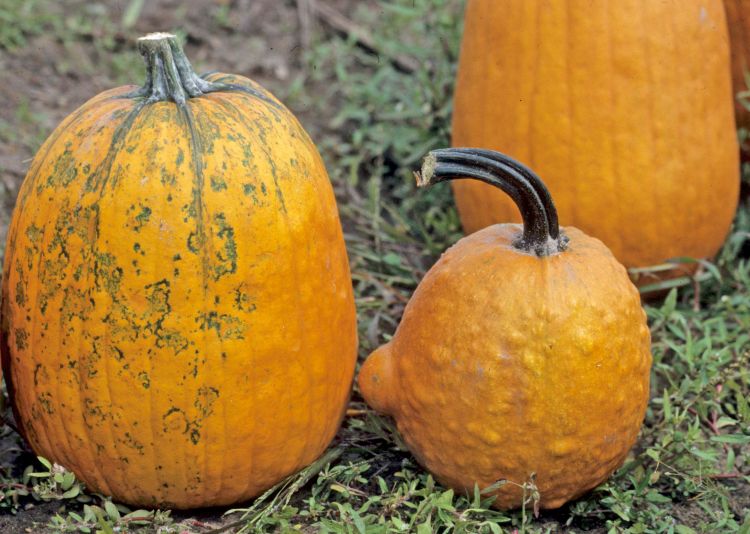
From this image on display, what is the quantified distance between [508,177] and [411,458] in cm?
81

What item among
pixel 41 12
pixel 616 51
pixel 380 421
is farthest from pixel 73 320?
pixel 41 12

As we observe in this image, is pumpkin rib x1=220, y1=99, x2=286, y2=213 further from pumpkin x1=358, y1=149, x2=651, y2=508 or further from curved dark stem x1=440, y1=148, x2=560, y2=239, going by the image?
curved dark stem x1=440, y1=148, x2=560, y2=239

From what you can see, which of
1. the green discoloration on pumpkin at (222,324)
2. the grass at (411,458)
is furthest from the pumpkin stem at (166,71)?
the grass at (411,458)

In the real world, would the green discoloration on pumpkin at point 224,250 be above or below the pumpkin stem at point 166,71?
below

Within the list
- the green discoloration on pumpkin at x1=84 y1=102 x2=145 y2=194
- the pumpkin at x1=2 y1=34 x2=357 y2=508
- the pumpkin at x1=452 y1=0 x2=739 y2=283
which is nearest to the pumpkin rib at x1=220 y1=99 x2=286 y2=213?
the pumpkin at x1=2 y1=34 x2=357 y2=508

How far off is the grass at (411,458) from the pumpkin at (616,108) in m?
0.28

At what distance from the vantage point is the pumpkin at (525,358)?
2.25 metres

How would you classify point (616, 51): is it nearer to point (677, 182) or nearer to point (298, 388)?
point (677, 182)

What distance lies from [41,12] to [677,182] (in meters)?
3.29

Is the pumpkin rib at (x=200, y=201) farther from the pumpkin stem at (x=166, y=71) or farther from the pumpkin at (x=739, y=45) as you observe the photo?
the pumpkin at (x=739, y=45)

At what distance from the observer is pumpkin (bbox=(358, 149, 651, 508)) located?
2.25 meters

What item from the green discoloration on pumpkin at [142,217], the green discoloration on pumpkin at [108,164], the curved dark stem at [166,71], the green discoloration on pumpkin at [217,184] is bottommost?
the green discoloration on pumpkin at [142,217]

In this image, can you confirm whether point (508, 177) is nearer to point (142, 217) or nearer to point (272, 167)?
point (272, 167)

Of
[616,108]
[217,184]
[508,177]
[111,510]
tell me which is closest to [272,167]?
[217,184]
